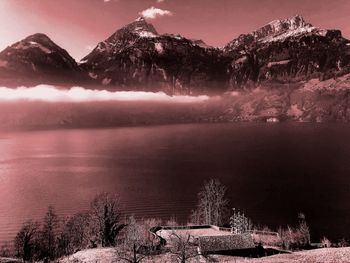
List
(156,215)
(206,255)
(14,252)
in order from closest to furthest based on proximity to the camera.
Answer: (206,255)
(14,252)
(156,215)

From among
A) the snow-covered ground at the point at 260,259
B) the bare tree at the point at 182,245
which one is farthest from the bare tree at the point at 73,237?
the bare tree at the point at 182,245

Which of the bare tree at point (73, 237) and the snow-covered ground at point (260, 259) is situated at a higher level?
the snow-covered ground at point (260, 259)

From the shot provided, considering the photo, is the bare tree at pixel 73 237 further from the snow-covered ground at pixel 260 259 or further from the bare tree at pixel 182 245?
the bare tree at pixel 182 245

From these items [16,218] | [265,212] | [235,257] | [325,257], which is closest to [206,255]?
[235,257]

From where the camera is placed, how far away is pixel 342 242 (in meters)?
144

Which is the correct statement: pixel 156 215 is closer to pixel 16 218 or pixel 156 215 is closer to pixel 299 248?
pixel 16 218

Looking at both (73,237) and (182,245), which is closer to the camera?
(182,245)

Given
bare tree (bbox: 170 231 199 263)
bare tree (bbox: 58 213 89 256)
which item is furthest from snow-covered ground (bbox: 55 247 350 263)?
bare tree (bbox: 58 213 89 256)

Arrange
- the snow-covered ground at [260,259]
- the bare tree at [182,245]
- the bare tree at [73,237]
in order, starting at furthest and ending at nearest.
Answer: the bare tree at [73,237], the bare tree at [182,245], the snow-covered ground at [260,259]

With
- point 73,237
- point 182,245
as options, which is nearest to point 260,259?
point 182,245

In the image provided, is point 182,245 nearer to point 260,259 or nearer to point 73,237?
point 260,259

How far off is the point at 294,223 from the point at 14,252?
114 m

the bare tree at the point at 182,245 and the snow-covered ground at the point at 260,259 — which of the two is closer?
the snow-covered ground at the point at 260,259

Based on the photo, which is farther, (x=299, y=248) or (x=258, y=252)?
(x=299, y=248)
